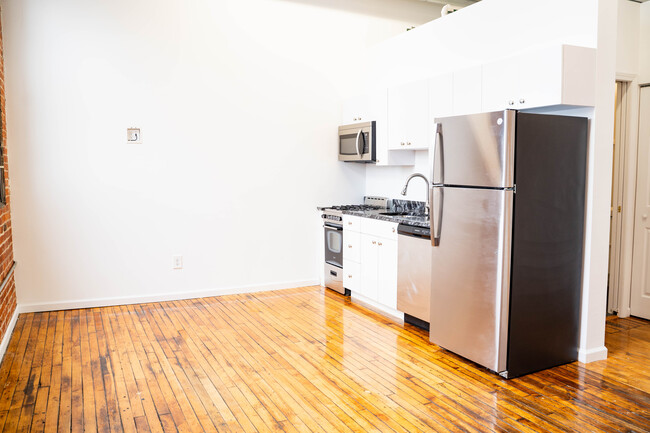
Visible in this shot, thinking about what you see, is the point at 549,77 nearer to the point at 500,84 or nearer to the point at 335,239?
the point at 500,84

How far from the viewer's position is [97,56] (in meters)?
4.74

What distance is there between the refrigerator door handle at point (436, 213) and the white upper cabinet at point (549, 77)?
775mm

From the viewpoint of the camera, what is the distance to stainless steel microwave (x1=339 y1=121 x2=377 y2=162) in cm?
520

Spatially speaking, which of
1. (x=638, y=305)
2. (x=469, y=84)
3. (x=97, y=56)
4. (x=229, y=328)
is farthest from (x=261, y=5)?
(x=638, y=305)

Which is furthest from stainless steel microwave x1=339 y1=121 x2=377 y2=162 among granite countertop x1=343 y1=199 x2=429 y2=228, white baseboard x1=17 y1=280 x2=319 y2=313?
white baseboard x1=17 y1=280 x2=319 y2=313

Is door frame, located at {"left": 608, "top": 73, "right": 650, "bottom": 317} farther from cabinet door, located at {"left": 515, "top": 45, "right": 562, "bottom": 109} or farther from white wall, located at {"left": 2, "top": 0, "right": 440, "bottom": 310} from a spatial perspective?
white wall, located at {"left": 2, "top": 0, "right": 440, "bottom": 310}

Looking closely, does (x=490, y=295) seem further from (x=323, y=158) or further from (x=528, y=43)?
(x=323, y=158)

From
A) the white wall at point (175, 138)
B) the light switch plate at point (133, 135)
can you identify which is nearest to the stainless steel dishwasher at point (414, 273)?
the white wall at point (175, 138)

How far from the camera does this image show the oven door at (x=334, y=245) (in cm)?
532

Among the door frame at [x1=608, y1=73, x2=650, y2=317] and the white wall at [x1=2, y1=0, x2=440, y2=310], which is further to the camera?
the white wall at [x1=2, y1=0, x2=440, y2=310]

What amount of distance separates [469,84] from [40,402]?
141 inches

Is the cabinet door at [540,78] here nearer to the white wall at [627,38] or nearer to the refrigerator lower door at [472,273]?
the refrigerator lower door at [472,273]

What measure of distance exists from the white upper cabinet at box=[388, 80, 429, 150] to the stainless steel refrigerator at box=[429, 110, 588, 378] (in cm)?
93

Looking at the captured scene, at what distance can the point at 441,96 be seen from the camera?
166 inches
